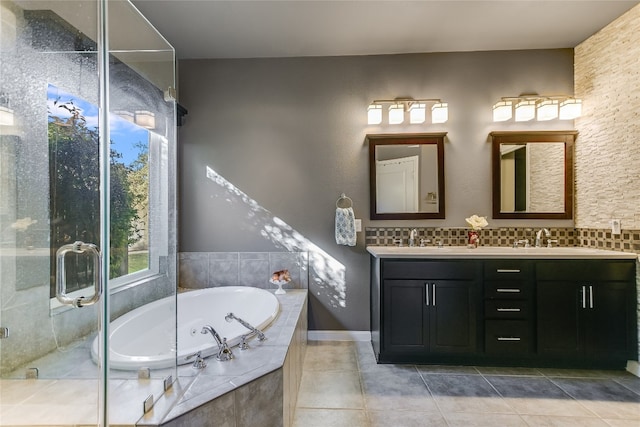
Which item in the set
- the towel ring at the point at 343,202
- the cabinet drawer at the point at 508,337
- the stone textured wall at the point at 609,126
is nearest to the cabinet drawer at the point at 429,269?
the cabinet drawer at the point at 508,337

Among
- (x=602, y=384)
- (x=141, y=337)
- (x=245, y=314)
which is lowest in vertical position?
(x=602, y=384)

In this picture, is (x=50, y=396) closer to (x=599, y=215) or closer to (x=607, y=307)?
(x=607, y=307)

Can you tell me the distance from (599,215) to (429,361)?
1904 mm

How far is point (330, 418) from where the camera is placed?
1.79 meters

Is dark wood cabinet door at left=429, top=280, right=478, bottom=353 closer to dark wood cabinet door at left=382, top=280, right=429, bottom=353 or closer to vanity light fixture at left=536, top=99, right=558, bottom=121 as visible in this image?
dark wood cabinet door at left=382, top=280, right=429, bottom=353

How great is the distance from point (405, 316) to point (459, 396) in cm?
61

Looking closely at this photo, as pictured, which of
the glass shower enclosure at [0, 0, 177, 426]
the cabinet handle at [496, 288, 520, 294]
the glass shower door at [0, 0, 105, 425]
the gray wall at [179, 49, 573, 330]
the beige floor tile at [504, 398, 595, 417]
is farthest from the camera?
the gray wall at [179, 49, 573, 330]

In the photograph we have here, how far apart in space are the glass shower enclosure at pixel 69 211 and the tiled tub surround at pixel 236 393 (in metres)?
0.09

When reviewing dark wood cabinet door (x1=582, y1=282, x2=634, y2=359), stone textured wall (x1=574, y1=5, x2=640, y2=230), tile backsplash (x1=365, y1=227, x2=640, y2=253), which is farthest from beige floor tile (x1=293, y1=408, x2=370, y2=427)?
stone textured wall (x1=574, y1=5, x2=640, y2=230)

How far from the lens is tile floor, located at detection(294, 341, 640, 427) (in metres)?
1.79

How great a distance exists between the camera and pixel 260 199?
2996mm

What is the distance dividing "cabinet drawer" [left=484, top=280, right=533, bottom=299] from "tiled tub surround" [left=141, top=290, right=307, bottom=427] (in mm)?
1629

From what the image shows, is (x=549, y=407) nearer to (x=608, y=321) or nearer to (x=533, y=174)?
(x=608, y=321)

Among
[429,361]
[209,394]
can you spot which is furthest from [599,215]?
[209,394]
